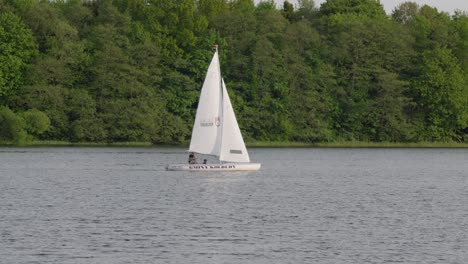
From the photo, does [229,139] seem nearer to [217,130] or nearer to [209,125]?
[217,130]

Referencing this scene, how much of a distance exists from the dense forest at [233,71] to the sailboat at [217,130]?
56.3m

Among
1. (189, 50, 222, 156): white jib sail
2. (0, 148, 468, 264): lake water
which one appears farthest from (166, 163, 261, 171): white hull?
(189, 50, 222, 156): white jib sail

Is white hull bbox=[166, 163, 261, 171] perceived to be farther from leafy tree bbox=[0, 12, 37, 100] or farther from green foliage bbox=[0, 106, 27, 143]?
leafy tree bbox=[0, 12, 37, 100]

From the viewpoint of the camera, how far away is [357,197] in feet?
227

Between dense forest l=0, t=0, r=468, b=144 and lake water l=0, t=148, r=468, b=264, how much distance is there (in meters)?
42.2

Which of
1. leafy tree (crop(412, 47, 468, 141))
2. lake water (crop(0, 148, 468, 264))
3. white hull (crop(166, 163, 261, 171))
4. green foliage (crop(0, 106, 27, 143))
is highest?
leafy tree (crop(412, 47, 468, 141))

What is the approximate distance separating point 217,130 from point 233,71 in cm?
6960

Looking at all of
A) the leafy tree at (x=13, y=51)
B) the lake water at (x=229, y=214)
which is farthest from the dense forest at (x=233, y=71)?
the lake water at (x=229, y=214)

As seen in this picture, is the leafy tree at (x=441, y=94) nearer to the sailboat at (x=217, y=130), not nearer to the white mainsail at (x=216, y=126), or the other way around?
the sailboat at (x=217, y=130)

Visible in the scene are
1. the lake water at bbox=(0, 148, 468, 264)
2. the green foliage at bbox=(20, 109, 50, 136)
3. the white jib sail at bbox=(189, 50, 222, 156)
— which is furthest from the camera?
the green foliage at bbox=(20, 109, 50, 136)

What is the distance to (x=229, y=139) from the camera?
86188mm

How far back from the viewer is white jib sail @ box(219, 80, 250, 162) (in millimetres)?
86125

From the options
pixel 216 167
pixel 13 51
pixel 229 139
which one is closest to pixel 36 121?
pixel 13 51

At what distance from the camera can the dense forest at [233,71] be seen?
14388 centimetres
